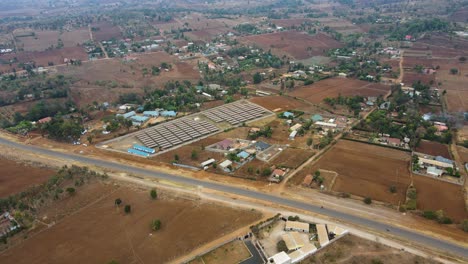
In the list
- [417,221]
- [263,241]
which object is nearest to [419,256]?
[417,221]

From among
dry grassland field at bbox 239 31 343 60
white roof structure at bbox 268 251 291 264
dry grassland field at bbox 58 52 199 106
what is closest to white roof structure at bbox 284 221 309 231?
white roof structure at bbox 268 251 291 264

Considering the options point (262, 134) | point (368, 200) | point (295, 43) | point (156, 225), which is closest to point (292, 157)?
point (262, 134)

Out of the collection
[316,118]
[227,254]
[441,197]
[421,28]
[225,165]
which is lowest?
[227,254]

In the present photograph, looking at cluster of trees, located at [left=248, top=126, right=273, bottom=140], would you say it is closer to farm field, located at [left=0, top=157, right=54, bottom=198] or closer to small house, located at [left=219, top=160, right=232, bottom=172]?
small house, located at [left=219, top=160, right=232, bottom=172]

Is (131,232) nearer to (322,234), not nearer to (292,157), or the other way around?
(322,234)

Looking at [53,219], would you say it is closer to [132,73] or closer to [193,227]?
[193,227]

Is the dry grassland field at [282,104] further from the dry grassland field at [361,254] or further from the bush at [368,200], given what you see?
the dry grassland field at [361,254]
